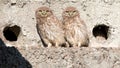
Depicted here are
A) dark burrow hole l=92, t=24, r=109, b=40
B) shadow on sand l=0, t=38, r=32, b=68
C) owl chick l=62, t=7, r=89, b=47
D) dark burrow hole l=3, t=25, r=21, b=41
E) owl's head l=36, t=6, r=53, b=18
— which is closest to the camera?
shadow on sand l=0, t=38, r=32, b=68

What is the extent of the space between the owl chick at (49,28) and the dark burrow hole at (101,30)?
2.45ft

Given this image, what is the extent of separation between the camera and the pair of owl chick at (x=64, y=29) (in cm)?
516

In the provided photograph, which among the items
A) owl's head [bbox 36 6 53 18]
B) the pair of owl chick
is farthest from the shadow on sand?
owl's head [bbox 36 6 53 18]

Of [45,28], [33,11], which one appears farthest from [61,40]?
[33,11]

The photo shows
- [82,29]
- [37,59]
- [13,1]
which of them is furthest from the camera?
[13,1]

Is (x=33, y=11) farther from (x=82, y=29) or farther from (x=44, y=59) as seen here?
(x=44, y=59)

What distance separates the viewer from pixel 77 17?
5215mm

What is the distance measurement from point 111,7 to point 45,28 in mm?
911

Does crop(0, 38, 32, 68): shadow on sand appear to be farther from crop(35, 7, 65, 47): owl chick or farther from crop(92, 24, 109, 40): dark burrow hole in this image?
crop(92, 24, 109, 40): dark burrow hole

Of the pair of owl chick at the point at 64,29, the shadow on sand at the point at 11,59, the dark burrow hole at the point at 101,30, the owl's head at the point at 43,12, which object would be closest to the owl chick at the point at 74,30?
the pair of owl chick at the point at 64,29

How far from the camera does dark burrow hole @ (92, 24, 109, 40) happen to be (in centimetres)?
594

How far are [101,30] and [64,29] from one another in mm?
875

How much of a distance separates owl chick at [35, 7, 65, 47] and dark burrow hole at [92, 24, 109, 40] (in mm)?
748

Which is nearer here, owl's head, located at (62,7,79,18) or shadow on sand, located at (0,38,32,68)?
shadow on sand, located at (0,38,32,68)
